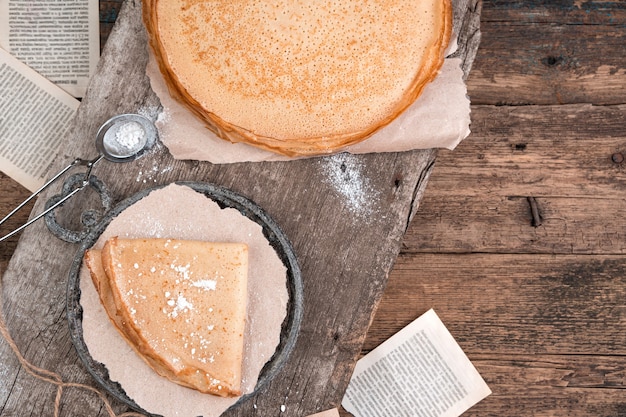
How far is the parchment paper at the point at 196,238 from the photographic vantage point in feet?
4.55

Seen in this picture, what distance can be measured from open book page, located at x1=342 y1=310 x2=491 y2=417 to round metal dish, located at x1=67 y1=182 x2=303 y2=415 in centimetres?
46

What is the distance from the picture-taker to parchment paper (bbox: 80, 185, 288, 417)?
4.55 feet

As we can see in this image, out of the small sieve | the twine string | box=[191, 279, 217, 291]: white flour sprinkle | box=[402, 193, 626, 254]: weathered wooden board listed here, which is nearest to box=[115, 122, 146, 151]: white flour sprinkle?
the small sieve

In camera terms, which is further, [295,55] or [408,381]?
[408,381]

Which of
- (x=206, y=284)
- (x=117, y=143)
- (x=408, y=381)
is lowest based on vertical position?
(x=408, y=381)

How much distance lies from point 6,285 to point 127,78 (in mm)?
553

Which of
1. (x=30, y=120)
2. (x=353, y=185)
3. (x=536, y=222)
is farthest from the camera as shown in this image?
(x=536, y=222)

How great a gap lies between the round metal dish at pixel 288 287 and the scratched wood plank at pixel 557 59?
32.2 inches

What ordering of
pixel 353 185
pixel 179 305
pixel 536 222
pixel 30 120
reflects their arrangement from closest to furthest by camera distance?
pixel 179 305
pixel 353 185
pixel 30 120
pixel 536 222

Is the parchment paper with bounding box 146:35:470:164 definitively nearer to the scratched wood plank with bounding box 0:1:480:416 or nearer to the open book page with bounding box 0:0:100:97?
the scratched wood plank with bounding box 0:1:480:416

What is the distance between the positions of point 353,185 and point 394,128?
0.53ft

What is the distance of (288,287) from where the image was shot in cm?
141

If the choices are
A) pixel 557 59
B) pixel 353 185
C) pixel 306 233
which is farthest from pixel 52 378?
pixel 557 59

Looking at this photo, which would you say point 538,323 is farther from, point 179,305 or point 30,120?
point 30,120
